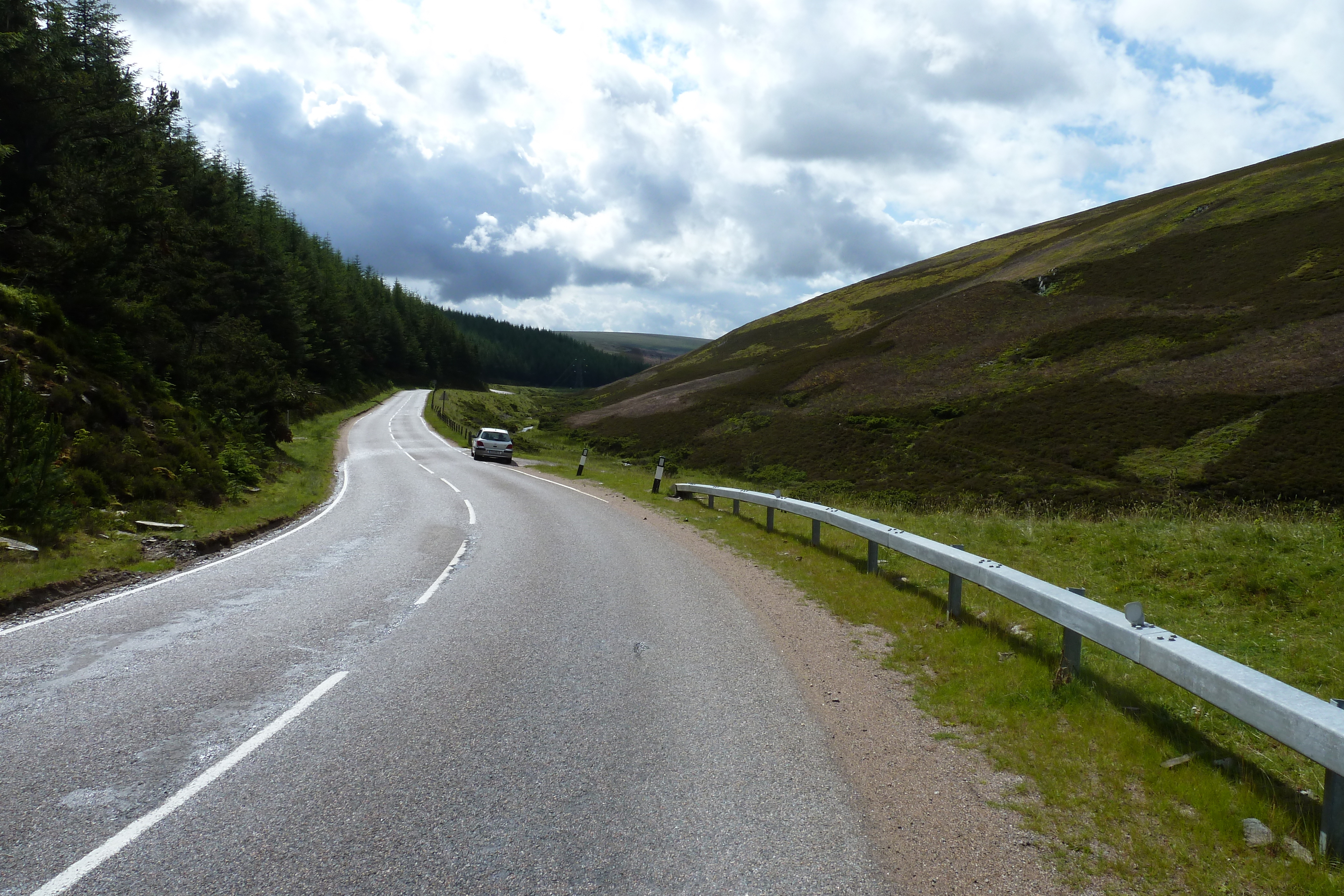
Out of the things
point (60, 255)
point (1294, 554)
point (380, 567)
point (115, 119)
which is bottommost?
point (380, 567)

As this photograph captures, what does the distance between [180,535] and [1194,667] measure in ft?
46.0

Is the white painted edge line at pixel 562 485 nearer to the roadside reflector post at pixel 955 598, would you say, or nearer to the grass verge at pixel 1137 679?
the grass verge at pixel 1137 679

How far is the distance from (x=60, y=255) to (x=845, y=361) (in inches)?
1664

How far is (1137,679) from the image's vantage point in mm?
5836

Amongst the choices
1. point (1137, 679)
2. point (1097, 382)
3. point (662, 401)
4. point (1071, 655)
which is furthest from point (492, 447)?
point (1137, 679)

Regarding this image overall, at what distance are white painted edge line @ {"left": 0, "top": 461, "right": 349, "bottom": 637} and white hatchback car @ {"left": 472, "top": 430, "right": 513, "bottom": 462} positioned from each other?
1802 centimetres

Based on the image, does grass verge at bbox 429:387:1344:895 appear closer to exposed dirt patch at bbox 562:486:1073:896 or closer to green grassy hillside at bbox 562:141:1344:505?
exposed dirt patch at bbox 562:486:1073:896

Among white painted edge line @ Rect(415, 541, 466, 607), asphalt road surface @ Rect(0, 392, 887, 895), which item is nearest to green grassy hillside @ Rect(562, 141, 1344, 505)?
white painted edge line @ Rect(415, 541, 466, 607)

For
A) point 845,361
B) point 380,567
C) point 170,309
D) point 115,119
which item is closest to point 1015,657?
point 380,567

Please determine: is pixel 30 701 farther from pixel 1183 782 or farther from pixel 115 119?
pixel 115 119

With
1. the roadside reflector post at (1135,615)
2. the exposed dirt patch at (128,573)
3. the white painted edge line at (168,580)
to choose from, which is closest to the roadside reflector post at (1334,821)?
the roadside reflector post at (1135,615)

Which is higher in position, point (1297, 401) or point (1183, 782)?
point (1297, 401)

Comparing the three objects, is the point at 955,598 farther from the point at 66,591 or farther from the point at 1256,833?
the point at 66,591

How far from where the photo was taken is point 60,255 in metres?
18.2
